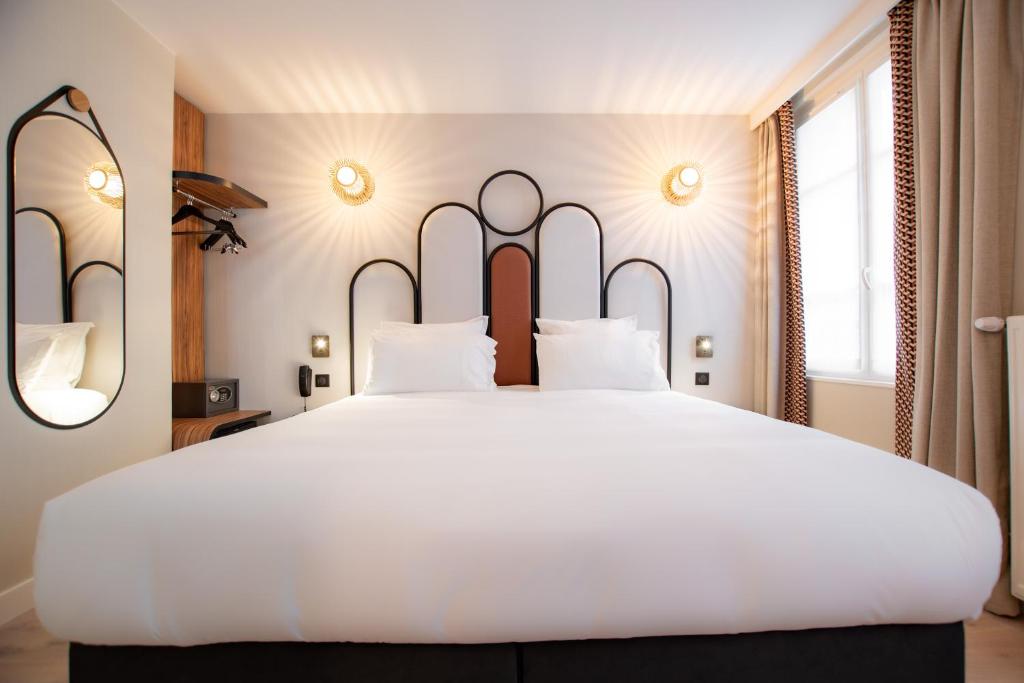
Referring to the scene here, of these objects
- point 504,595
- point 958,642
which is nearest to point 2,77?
point 504,595

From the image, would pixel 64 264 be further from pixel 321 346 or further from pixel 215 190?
pixel 321 346

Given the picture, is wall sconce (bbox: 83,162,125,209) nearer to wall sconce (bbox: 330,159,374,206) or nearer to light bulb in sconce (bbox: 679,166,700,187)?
wall sconce (bbox: 330,159,374,206)

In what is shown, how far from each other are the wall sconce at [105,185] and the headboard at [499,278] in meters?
1.20

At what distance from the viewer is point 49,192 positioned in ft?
5.73

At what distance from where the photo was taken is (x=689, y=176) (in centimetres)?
289

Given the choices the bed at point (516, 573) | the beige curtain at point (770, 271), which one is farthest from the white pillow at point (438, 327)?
the beige curtain at point (770, 271)

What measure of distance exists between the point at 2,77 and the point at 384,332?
174cm

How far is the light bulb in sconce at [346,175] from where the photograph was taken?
9.21 ft

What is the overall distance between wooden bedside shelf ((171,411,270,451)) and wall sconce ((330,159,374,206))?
1.49 meters

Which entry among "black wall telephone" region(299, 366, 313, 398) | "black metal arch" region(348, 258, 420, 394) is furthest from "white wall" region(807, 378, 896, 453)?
"black wall telephone" region(299, 366, 313, 398)

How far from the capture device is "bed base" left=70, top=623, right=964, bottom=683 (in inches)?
33.7

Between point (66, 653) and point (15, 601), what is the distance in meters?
0.45

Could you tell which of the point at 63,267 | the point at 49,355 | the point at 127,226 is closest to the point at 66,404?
the point at 49,355

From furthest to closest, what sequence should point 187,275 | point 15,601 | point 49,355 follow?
point 187,275 < point 49,355 < point 15,601
